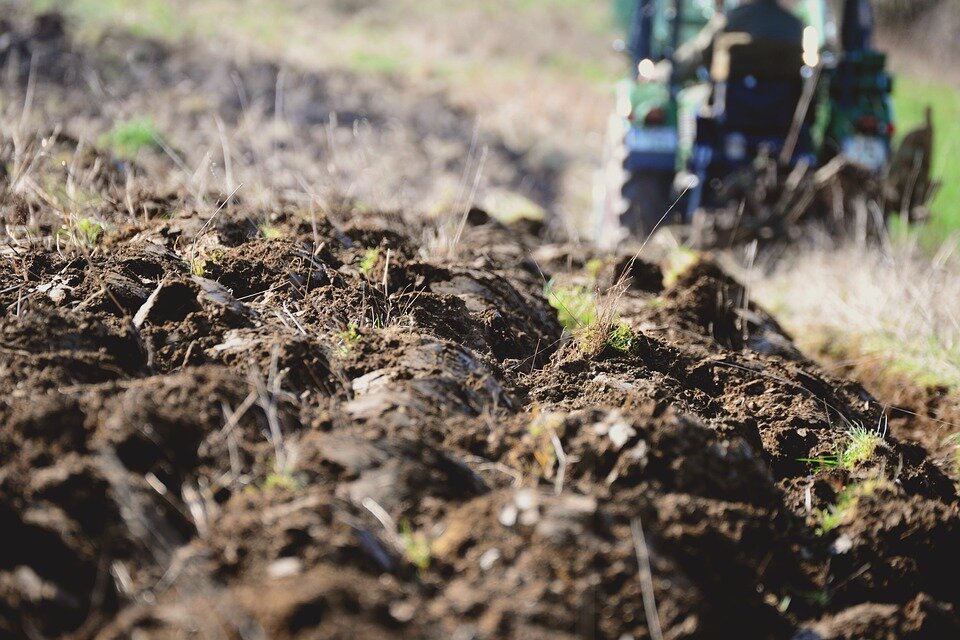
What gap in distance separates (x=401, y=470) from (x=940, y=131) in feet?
37.5

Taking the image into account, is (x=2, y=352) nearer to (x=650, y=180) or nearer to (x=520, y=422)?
(x=520, y=422)

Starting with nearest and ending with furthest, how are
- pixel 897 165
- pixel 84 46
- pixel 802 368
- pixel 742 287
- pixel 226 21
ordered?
pixel 802 368 < pixel 742 287 < pixel 897 165 < pixel 84 46 < pixel 226 21

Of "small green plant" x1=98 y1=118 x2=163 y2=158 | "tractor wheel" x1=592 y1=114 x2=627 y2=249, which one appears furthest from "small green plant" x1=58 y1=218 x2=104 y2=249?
"tractor wheel" x1=592 y1=114 x2=627 y2=249

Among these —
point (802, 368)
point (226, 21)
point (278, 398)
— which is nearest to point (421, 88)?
point (226, 21)

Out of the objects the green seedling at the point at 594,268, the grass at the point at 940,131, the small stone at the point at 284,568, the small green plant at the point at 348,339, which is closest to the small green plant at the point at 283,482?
the small stone at the point at 284,568

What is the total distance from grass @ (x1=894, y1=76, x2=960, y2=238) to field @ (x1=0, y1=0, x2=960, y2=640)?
3267 millimetres

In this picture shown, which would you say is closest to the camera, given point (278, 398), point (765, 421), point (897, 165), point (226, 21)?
point (278, 398)

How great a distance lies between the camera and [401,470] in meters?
1.83

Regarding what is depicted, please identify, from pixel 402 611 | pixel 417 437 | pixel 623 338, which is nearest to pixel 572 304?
pixel 623 338

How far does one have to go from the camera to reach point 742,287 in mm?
3895

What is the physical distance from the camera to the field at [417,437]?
159cm

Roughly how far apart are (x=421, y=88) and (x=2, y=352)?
10.2m

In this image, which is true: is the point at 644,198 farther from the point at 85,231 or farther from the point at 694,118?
the point at 85,231

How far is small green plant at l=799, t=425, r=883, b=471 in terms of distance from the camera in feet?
7.93
